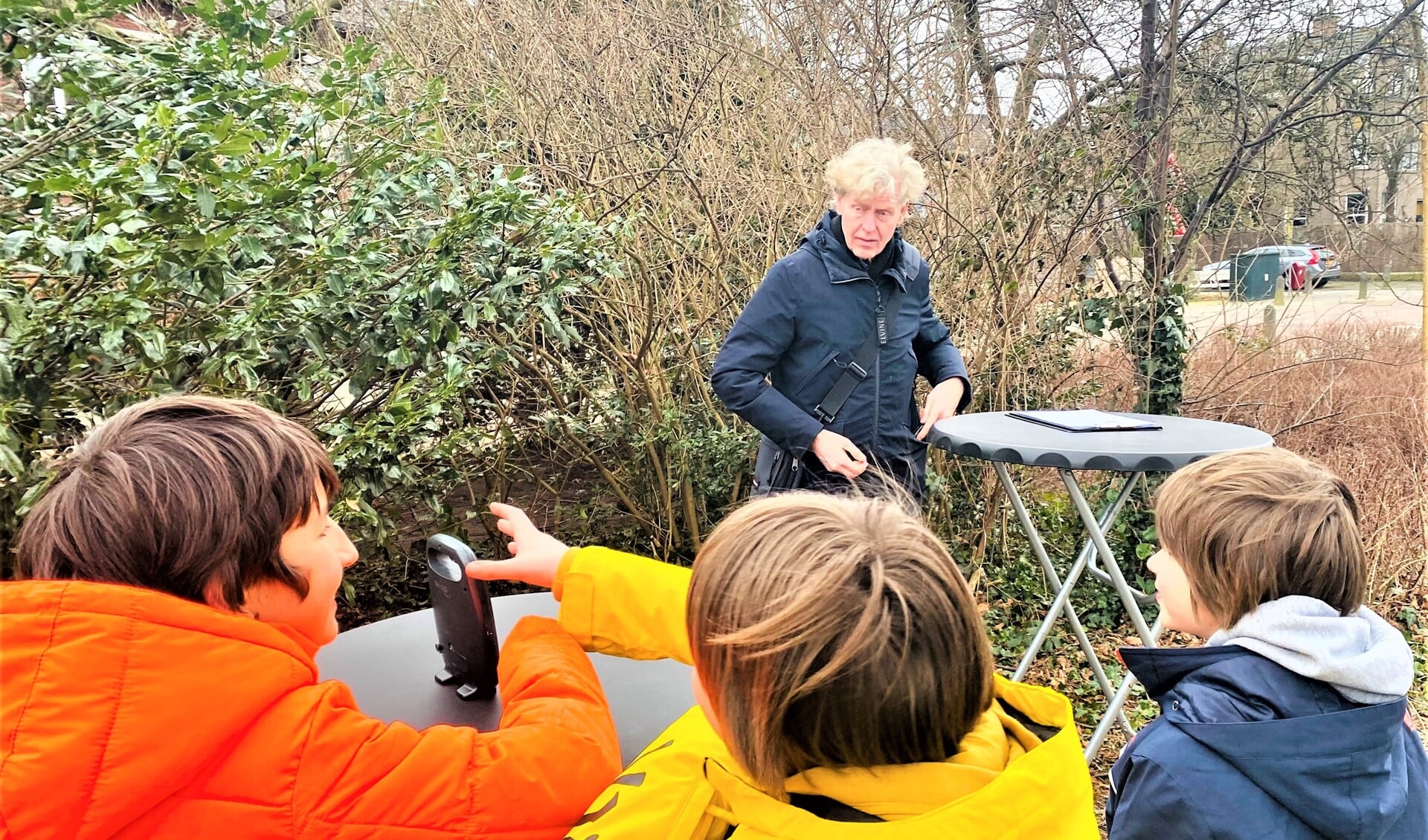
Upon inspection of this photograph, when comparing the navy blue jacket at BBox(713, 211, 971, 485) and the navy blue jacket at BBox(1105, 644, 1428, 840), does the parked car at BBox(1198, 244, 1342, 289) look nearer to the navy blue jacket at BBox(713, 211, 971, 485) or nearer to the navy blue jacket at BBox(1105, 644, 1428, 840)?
the navy blue jacket at BBox(713, 211, 971, 485)

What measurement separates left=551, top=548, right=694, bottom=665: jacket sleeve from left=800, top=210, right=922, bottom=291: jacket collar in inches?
64.0

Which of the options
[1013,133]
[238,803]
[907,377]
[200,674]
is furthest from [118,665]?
[1013,133]

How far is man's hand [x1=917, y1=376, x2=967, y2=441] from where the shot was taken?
10.1 feet

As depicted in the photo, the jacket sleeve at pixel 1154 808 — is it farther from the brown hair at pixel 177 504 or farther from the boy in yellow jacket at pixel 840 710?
the brown hair at pixel 177 504

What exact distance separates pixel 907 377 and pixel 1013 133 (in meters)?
2.24

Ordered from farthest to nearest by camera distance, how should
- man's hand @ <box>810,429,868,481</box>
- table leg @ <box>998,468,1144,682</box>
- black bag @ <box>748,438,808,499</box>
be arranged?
black bag @ <box>748,438,808,499</box> < table leg @ <box>998,468,1144,682</box> < man's hand @ <box>810,429,868,481</box>

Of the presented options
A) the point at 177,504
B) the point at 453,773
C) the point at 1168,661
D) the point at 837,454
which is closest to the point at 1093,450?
the point at 837,454

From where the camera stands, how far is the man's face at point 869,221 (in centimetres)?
290

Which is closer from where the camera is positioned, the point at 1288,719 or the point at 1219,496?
the point at 1288,719

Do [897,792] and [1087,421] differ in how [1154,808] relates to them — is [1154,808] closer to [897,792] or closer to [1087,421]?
[897,792]

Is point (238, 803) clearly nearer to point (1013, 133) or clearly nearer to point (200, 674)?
point (200, 674)

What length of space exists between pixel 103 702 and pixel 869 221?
2.43 meters

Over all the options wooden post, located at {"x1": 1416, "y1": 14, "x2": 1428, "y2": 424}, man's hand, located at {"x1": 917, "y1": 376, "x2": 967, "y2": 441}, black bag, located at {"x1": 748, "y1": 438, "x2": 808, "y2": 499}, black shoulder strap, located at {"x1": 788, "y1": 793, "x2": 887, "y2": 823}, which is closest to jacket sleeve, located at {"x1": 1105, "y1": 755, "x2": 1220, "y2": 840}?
black shoulder strap, located at {"x1": 788, "y1": 793, "x2": 887, "y2": 823}

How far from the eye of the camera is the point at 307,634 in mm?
1269
